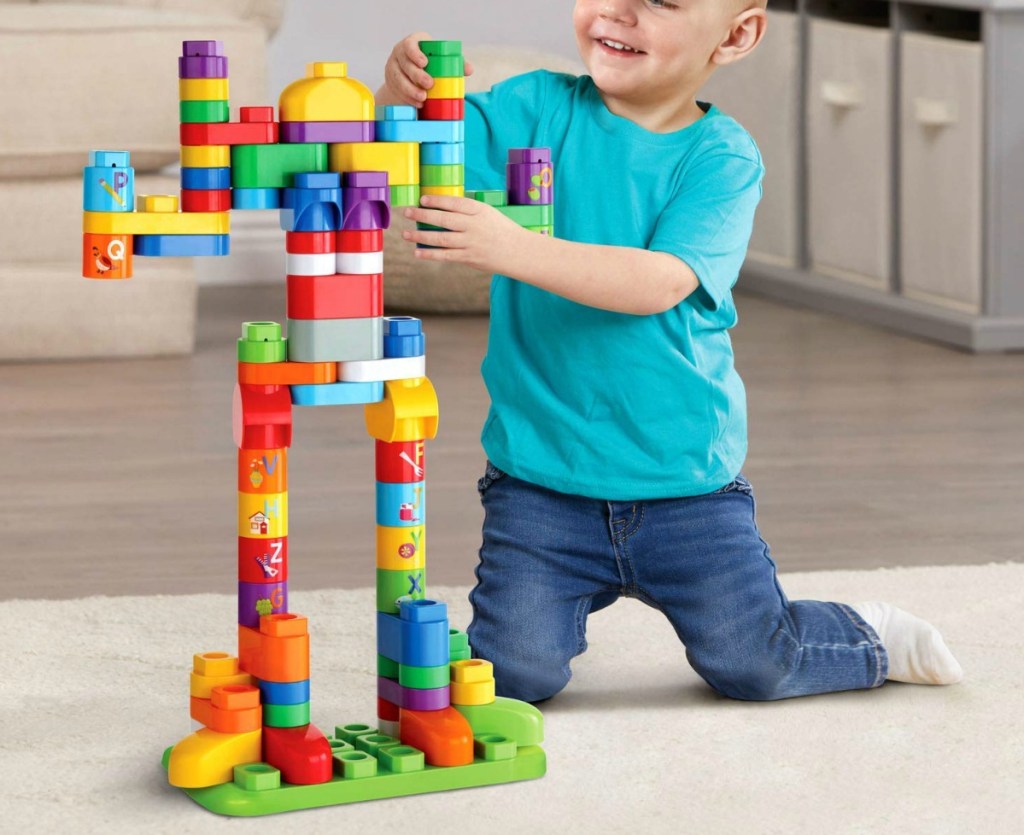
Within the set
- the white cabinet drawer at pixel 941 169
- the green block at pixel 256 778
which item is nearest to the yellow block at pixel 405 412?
the green block at pixel 256 778

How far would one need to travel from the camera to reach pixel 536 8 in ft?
11.8

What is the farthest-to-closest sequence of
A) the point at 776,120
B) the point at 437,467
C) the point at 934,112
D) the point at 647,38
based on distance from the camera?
1. the point at 776,120
2. the point at 934,112
3. the point at 437,467
4. the point at 647,38

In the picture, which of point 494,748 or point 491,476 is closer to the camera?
point 494,748

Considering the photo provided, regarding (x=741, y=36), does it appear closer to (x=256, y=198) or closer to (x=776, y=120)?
(x=256, y=198)

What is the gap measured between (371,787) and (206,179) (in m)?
0.37

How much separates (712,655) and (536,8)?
251 cm

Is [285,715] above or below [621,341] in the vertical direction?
below

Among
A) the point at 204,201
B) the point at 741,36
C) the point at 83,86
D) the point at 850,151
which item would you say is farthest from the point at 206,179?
the point at 850,151

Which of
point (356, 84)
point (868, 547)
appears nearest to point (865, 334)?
point (868, 547)

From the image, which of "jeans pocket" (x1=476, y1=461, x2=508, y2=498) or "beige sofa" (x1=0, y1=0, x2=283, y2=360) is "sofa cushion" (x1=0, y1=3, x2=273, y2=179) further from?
"jeans pocket" (x1=476, y1=461, x2=508, y2=498)

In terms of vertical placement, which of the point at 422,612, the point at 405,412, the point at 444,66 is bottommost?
the point at 422,612

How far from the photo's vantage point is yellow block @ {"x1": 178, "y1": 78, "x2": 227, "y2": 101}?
103 cm

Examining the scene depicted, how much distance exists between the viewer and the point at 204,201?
1.05 m

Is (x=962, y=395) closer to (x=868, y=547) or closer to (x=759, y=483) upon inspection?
(x=759, y=483)
